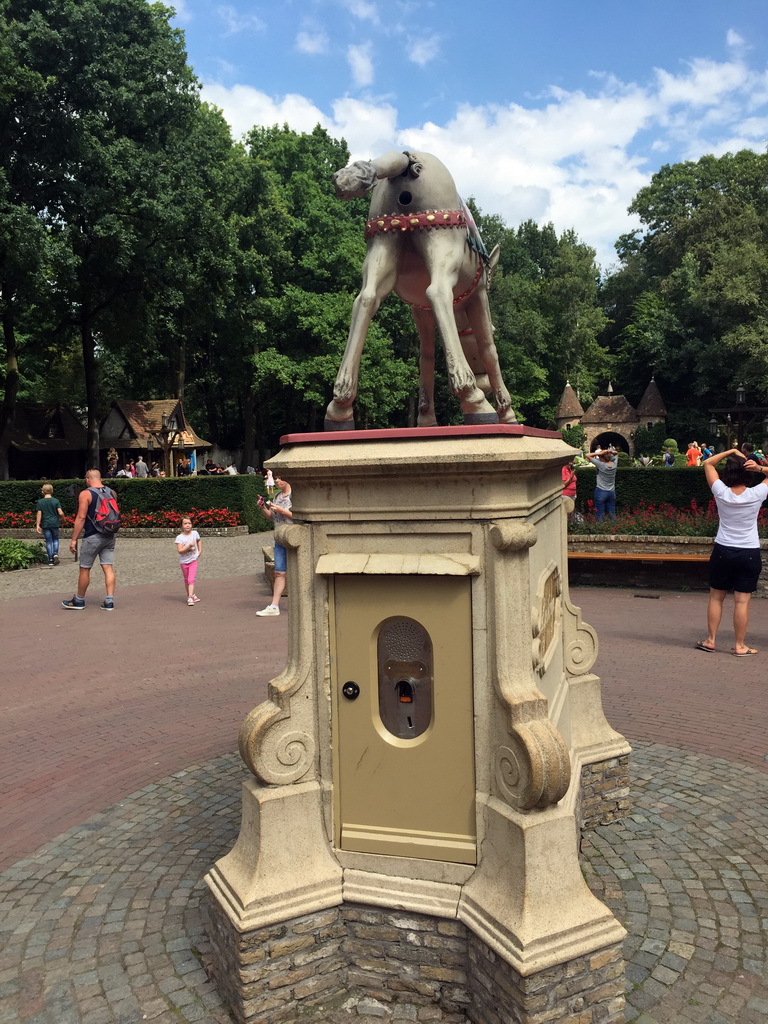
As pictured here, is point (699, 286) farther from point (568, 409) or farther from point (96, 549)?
point (96, 549)

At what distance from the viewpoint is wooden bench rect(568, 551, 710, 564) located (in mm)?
11891

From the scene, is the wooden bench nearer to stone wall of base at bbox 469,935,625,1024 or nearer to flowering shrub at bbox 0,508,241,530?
stone wall of base at bbox 469,935,625,1024

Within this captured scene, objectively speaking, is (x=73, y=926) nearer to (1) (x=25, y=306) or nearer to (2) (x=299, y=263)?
(1) (x=25, y=306)

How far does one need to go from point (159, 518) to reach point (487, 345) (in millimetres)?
20301

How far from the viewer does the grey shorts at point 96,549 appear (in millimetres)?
11133

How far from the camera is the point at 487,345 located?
A: 16.2 ft

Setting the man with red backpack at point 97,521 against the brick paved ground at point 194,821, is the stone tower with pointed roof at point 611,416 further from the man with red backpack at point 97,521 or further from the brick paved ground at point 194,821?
the brick paved ground at point 194,821

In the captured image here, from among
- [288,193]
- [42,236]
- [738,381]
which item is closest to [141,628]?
[42,236]

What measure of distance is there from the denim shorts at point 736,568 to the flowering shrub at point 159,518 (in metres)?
17.3

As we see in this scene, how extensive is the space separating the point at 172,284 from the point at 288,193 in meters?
11.5

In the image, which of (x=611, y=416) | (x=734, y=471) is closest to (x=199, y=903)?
(x=734, y=471)

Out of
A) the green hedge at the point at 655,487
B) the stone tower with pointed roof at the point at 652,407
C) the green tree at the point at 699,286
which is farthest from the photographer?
the stone tower with pointed roof at the point at 652,407

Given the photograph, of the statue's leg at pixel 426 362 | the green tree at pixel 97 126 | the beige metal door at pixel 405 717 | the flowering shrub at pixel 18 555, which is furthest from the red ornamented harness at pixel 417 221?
the green tree at pixel 97 126

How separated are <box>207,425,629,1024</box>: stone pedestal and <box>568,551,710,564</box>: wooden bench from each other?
9181mm
